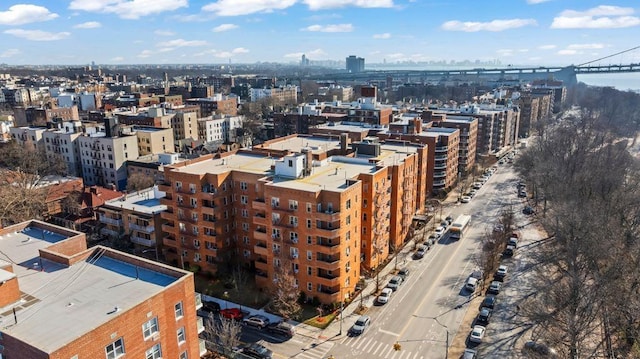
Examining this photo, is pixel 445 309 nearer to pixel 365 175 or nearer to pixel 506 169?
pixel 365 175

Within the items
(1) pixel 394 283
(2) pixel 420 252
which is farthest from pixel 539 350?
(2) pixel 420 252

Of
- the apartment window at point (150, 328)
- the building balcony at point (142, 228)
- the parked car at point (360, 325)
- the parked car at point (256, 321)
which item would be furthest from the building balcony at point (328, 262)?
the building balcony at point (142, 228)

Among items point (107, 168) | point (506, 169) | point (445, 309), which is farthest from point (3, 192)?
point (506, 169)

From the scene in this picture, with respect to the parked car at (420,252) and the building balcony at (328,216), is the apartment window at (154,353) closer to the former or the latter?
the building balcony at (328,216)

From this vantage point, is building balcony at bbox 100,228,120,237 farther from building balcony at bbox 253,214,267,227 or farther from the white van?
the white van

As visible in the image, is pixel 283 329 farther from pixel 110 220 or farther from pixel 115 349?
pixel 110 220
